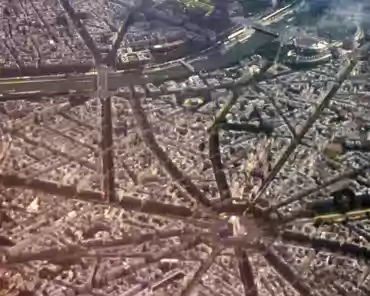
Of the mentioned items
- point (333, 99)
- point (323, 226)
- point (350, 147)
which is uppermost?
point (333, 99)

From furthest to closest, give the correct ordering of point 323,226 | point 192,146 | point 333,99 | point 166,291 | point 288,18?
point 288,18
point 333,99
point 192,146
point 323,226
point 166,291

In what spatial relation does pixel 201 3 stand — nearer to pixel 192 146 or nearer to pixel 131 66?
pixel 131 66

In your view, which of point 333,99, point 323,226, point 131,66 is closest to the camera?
point 323,226

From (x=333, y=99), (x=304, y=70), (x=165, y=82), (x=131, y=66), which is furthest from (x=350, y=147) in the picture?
(x=131, y=66)

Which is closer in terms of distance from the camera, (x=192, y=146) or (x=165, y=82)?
(x=192, y=146)

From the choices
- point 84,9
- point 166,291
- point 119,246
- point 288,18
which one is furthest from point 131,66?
point 166,291

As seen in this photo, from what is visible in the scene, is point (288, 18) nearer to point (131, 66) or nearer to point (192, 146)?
point (131, 66)

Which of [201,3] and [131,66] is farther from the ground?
[201,3]
